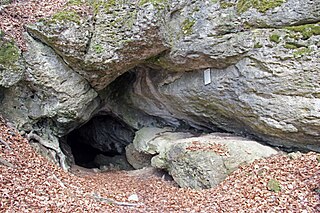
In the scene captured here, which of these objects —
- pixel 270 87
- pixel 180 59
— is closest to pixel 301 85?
pixel 270 87

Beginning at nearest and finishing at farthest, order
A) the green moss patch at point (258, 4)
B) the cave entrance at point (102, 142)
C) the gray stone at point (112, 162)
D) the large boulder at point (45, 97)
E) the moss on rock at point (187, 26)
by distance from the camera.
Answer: the green moss patch at point (258, 4), the moss on rock at point (187, 26), the large boulder at point (45, 97), the gray stone at point (112, 162), the cave entrance at point (102, 142)

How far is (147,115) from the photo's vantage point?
13.0 m

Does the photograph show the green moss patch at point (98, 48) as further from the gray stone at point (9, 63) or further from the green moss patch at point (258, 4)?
the green moss patch at point (258, 4)

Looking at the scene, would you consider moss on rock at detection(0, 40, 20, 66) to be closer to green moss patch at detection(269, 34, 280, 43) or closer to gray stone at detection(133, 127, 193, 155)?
gray stone at detection(133, 127, 193, 155)

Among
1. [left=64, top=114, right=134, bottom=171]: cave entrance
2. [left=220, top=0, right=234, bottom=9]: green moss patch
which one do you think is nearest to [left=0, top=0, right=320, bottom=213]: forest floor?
[left=220, top=0, right=234, bottom=9]: green moss patch

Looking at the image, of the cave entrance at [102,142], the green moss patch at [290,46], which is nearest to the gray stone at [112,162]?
the cave entrance at [102,142]

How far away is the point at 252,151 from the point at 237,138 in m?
1.11

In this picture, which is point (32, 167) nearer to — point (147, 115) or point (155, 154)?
point (155, 154)

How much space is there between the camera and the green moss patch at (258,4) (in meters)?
7.48

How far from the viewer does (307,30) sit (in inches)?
281

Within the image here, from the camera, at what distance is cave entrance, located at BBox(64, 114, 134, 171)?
1503 cm

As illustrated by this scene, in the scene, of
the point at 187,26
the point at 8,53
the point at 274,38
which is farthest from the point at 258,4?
the point at 8,53

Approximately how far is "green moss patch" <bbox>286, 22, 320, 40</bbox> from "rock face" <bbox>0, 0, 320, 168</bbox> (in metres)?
0.02

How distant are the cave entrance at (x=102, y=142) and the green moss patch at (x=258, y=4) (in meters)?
7.73
